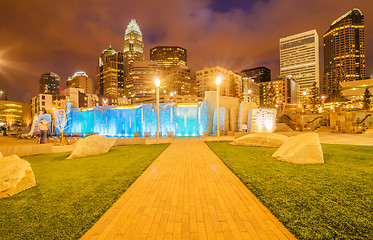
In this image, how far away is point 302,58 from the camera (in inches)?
6324

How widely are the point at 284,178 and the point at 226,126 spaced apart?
16942 mm

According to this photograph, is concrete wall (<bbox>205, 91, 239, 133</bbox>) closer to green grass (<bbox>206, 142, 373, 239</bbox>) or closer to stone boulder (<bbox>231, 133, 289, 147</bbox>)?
stone boulder (<bbox>231, 133, 289, 147</bbox>)

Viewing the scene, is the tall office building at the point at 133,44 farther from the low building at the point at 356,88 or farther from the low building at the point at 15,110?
the low building at the point at 356,88

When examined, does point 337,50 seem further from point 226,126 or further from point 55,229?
point 55,229

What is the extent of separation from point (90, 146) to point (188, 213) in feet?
30.2

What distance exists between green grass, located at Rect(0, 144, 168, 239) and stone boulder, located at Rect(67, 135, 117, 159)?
3221 mm

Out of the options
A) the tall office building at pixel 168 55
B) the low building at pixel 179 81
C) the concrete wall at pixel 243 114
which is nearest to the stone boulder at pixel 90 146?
the concrete wall at pixel 243 114

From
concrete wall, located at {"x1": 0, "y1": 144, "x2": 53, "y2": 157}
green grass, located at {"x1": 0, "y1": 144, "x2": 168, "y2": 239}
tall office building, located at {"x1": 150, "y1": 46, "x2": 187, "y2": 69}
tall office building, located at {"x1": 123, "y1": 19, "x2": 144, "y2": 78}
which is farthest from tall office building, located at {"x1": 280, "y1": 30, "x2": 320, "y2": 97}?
green grass, located at {"x1": 0, "y1": 144, "x2": 168, "y2": 239}

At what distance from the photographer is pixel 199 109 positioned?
2444 cm

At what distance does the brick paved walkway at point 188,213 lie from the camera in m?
2.98

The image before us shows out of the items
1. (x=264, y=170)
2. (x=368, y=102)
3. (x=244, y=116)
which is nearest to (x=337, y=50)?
(x=368, y=102)

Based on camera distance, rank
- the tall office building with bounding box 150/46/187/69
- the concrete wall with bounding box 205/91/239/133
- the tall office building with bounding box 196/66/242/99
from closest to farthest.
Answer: the concrete wall with bounding box 205/91/239/133 < the tall office building with bounding box 196/66/242/99 < the tall office building with bounding box 150/46/187/69

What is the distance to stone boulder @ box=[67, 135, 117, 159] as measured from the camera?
9944 millimetres

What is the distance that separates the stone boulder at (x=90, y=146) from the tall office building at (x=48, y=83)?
21839cm
